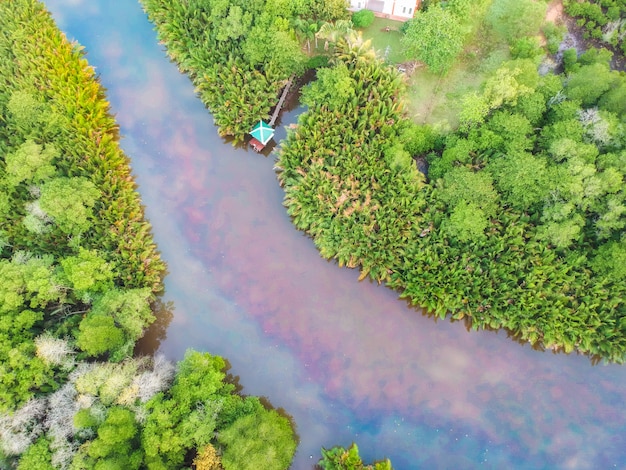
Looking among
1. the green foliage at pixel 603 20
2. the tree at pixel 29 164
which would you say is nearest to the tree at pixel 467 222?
the green foliage at pixel 603 20

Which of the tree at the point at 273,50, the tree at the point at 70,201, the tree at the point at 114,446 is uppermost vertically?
the tree at the point at 273,50

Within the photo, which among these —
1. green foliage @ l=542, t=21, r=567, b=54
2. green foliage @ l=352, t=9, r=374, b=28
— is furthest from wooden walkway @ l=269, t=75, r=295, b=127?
green foliage @ l=542, t=21, r=567, b=54

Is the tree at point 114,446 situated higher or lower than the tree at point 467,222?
lower

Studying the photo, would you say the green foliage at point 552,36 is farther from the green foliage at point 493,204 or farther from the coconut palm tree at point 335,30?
the coconut palm tree at point 335,30

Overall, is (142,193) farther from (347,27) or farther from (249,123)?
(347,27)

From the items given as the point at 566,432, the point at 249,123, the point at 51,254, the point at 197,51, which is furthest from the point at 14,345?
the point at 566,432

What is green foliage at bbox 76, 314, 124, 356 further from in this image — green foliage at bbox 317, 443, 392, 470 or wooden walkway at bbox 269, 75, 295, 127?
wooden walkway at bbox 269, 75, 295, 127

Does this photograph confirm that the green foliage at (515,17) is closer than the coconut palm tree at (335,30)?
Yes
